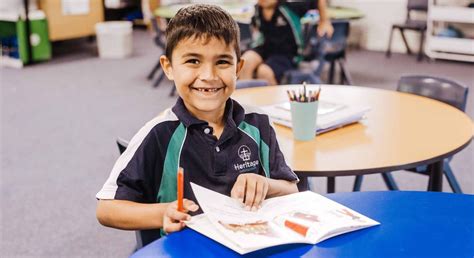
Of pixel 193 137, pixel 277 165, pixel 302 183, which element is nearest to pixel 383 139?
pixel 302 183

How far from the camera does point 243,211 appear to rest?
120cm

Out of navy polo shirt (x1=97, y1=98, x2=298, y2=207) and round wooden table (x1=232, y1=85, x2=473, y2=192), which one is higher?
navy polo shirt (x1=97, y1=98, x2=298, y2=207)

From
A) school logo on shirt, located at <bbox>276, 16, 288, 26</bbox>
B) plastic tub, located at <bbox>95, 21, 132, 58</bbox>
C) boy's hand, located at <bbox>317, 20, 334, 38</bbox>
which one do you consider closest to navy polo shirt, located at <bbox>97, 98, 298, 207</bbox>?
school logo on shirt, located at <bbox>276, 16, 288, 26</bbox>

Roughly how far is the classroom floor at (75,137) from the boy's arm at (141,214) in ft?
4.12

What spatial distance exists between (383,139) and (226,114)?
2.11 feet

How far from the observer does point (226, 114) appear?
Result: 1481mm

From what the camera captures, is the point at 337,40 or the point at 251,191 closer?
the point at 251,191

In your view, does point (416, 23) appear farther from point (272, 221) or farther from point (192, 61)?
point (272, 221)

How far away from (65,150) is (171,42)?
2.56m

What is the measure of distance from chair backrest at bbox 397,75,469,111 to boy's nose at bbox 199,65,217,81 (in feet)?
5.16

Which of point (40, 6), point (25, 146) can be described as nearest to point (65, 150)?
point (25, 146)

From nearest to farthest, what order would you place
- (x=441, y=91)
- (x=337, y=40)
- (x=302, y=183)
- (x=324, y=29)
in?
(x=302, y=183) < (x=441, y=91) < (x=324, y=29) < (x=337, y=40)

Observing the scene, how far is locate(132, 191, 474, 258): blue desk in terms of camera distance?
1.05m

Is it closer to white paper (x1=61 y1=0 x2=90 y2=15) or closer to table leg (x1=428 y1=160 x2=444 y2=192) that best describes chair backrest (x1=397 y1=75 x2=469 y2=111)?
table leg (x1=428 y1=160 x2=444 y2=192)
